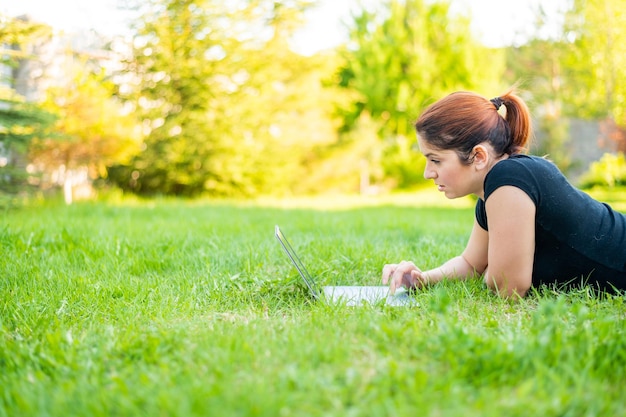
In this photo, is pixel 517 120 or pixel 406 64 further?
pixel 406 64

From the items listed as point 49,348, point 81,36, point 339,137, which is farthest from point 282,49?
point 49,348

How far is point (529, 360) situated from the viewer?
1.67 metres

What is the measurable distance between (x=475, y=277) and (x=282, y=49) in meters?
8.98

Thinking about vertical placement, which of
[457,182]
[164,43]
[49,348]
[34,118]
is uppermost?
[164,43]

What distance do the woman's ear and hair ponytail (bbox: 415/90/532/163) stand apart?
0.08 ft

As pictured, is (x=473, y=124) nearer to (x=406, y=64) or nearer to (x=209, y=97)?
(x=209, y=97)

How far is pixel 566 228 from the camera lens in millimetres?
2473

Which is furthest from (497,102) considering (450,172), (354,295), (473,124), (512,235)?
(354,295)

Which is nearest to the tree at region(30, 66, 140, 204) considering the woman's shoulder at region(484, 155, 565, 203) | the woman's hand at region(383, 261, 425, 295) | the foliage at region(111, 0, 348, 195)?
the foliage at region(111, 0, 348, 195)

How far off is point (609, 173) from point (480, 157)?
38.5 feet

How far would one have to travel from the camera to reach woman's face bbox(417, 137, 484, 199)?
2605 millimetres

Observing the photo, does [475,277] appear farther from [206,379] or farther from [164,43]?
[164,43]

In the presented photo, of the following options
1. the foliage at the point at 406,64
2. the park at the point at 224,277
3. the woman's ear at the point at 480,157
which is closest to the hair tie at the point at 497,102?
the woman's ear at the point at 480,157

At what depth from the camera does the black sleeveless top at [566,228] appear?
7.89ft
